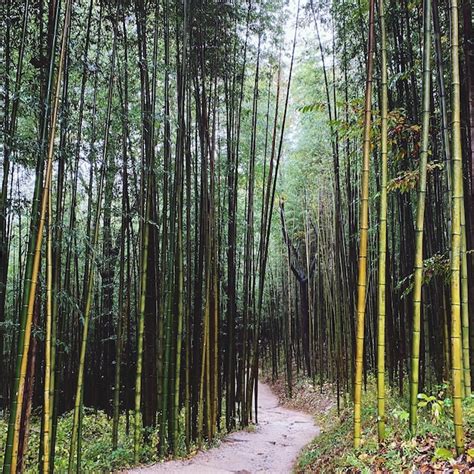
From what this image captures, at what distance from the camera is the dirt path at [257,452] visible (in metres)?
3.96

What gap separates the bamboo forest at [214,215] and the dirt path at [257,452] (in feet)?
0.12

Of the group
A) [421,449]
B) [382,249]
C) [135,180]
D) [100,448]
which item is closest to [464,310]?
[382,249]

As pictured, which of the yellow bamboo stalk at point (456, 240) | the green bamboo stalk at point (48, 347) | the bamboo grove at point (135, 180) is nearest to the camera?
the yellow bamboo stalk at point (456, 240)

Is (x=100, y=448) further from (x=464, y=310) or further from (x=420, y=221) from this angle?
(x=420, y=221)

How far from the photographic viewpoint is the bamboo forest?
2.54 m

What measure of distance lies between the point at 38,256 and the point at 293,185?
8203 mm

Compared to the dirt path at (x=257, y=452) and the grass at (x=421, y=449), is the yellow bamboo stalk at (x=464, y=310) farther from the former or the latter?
the dirt path at (x=257, y=452)

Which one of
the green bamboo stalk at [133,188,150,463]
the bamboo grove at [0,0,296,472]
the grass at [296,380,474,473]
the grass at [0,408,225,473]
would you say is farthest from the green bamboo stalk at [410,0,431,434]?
the grass at [0,408,225,473]

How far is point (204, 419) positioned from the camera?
486 cm

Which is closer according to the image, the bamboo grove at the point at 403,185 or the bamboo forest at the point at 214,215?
the bamboo grove at the point at 403,185

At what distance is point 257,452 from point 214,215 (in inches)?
97.2

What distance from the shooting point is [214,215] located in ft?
15.7

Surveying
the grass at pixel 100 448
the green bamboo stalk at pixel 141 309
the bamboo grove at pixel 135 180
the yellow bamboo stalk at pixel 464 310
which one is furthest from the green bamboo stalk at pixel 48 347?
the yellow bamboo stalk at pixel 464 310

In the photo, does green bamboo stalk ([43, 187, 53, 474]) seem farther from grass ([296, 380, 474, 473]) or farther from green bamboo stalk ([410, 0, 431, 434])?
green bamboo stalk ([410, 0, 431, 434])
